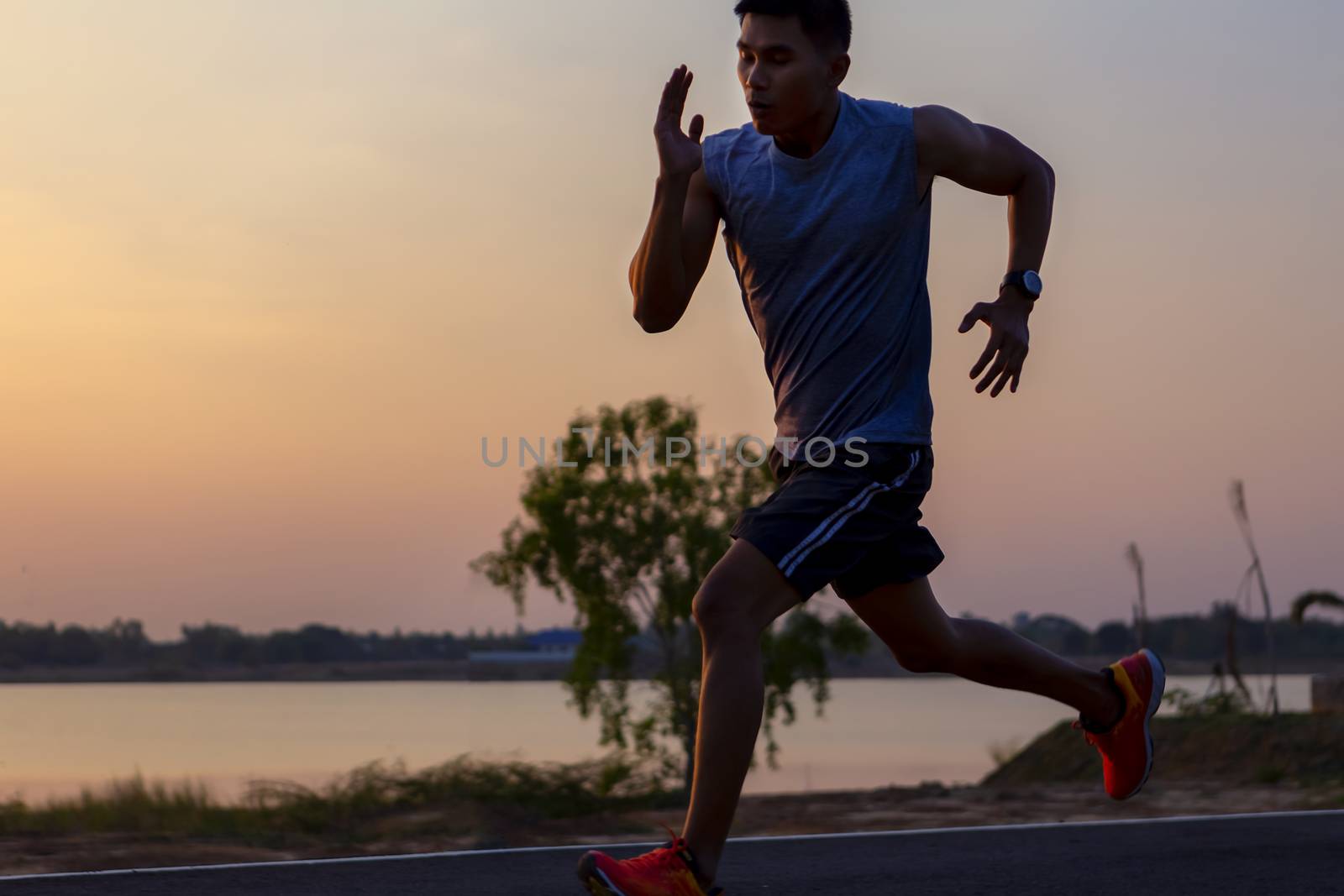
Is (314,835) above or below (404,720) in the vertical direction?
above

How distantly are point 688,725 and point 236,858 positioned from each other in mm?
25255

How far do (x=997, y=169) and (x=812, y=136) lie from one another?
536 mm

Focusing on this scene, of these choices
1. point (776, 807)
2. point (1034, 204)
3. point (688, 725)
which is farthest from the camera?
point (688, 725)

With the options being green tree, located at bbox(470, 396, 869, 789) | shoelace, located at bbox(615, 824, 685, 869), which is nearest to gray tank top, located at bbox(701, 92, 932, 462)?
shoelace, located at bbox(615, 824, 685, 869)

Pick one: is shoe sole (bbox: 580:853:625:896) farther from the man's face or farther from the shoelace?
the man's face

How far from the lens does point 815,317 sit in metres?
3.28

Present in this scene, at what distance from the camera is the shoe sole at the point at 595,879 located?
2.88 metres

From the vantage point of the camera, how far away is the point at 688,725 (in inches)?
1173

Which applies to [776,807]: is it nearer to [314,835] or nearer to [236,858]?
[314,835]

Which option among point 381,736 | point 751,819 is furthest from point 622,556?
point 751,819

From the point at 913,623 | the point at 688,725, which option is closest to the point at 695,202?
the point at 913,623

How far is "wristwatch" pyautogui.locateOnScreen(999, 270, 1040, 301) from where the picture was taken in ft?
11.5

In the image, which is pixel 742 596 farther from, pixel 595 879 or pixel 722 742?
pixel 595 879

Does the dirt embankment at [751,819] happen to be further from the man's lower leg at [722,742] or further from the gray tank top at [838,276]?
the gray tank top at [838,276]
